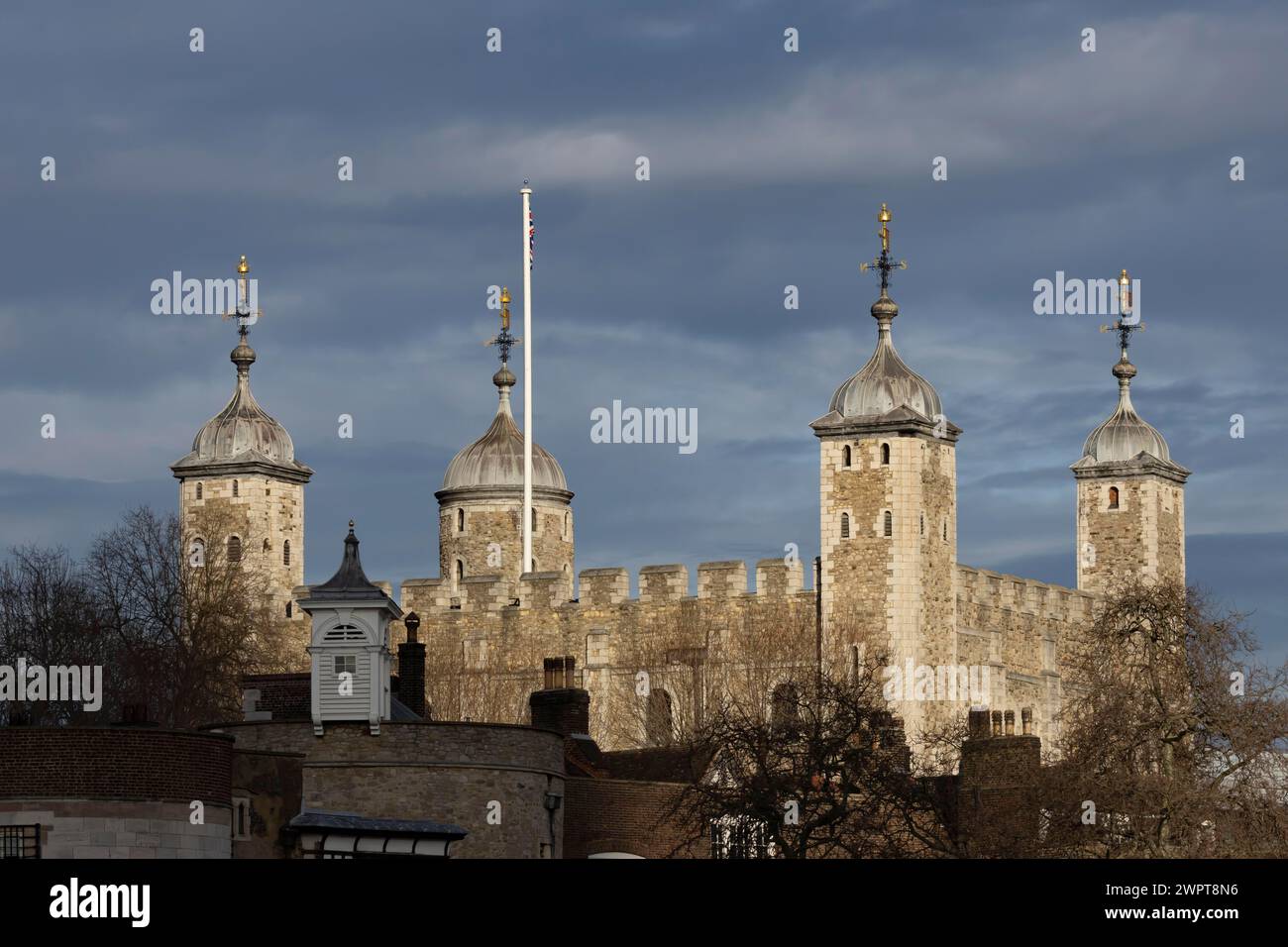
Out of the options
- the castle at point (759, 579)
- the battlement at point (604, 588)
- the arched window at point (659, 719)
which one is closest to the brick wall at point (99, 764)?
the castle at point (759, 579)

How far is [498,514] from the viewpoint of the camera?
312 ft

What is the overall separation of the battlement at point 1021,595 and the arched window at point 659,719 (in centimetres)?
781

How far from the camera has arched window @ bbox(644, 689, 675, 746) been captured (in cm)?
8019

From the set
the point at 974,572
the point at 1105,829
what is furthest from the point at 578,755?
the point at 974,572

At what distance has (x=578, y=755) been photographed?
52.2m

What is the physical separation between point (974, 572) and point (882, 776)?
37972 mm

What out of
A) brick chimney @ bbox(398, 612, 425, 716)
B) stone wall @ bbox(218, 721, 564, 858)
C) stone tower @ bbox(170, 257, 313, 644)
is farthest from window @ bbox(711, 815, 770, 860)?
stone tower @ bbox(170, 257, 313, 644)

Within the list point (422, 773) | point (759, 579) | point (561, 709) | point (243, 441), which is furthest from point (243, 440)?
point (422, 773)

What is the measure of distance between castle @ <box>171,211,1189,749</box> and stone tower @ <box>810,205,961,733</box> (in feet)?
0.18

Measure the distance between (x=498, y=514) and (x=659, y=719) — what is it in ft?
45.6

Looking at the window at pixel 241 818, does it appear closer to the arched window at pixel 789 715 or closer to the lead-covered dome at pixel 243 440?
the arched window at pixel 789 715

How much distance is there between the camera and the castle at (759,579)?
268ft
